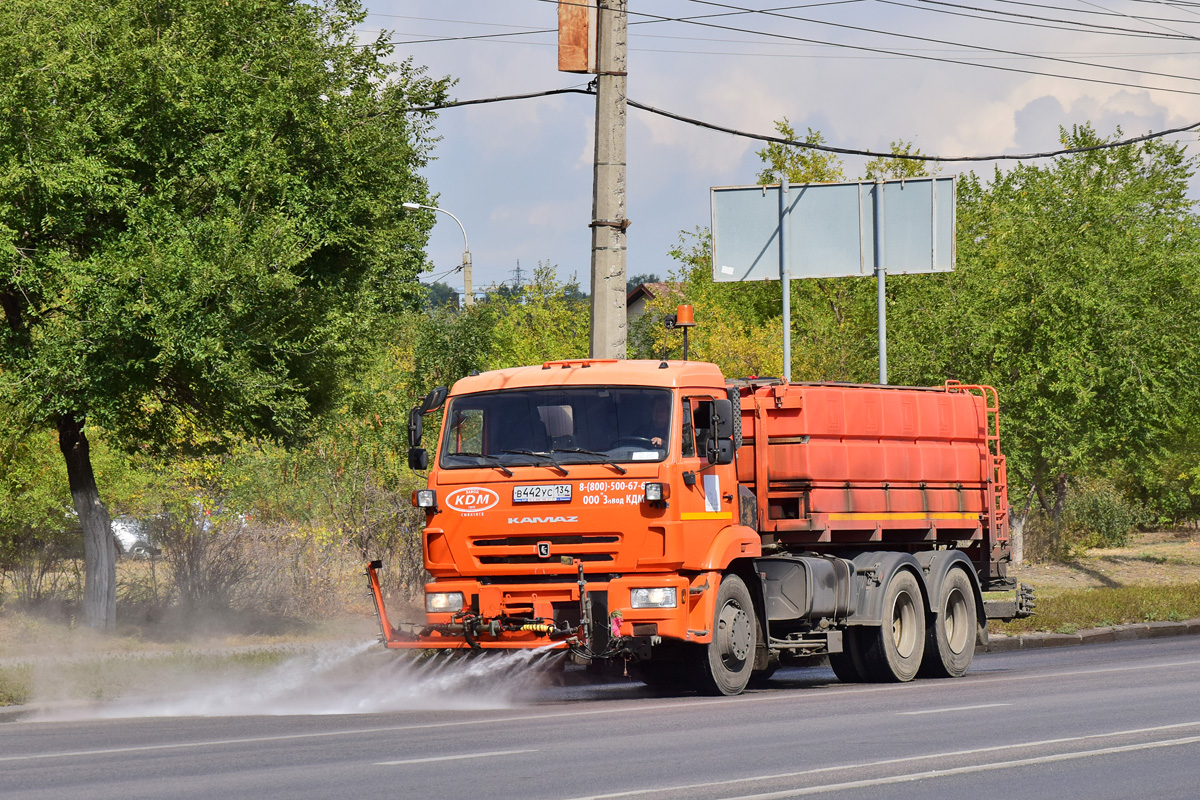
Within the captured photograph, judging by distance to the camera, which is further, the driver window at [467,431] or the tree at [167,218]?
the tree at [167,218]

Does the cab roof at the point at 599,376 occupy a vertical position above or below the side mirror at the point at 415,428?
above

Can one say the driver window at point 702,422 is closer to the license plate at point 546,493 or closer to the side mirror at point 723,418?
the side mirror at point 723,418

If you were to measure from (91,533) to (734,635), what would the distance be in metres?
9.64

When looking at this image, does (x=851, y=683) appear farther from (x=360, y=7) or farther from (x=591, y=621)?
(x=360, y=7)

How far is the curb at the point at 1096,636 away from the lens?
68.9 ft

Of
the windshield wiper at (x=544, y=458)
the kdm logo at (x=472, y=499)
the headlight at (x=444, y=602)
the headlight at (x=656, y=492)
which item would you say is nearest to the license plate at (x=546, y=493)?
the windshield wiper at (x=544, y=458)

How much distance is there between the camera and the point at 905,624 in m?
16.3

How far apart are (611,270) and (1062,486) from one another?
25.7 metres

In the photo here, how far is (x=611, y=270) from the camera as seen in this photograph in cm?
1664

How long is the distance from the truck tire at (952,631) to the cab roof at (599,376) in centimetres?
444

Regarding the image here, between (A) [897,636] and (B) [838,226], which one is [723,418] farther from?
(B) [838,226]

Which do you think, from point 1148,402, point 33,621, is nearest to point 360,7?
point 33,621

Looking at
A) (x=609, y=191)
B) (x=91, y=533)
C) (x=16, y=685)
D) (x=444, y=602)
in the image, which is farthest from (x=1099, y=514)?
(x=16, y=685)

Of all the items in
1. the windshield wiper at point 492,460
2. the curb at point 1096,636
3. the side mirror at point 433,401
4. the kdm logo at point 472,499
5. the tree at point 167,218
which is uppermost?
the tree at point 167,218
